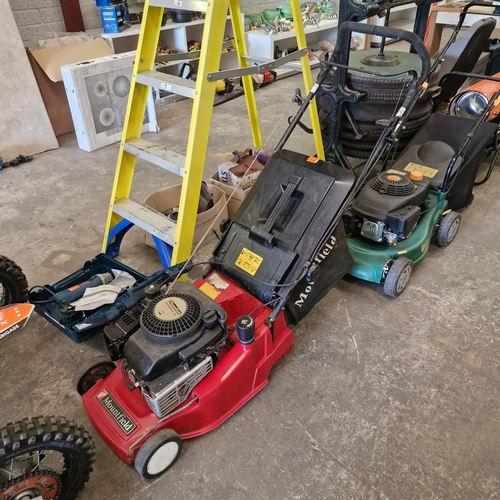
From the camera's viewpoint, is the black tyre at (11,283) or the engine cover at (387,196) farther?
the engine cover at (387,196)

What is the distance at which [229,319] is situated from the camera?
157 centimetres

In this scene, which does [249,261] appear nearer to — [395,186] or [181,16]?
[395,186]

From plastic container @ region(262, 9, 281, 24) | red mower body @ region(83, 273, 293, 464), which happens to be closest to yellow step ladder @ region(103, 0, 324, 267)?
red mower body @ region(83, 273, 293, 464)

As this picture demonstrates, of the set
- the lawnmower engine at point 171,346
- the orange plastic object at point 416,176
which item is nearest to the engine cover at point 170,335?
the lawnmower engine at point 171,346

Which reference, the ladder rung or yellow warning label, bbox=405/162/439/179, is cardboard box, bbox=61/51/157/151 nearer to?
the ladder rung

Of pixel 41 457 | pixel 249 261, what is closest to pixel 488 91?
pixel 249 261

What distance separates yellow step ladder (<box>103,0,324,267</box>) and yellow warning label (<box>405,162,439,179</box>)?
53cm

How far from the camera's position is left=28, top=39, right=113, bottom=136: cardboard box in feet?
10.8

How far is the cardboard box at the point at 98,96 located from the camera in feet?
10.2

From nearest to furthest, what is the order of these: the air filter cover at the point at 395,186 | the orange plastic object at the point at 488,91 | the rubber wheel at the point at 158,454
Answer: the rubber wheel at the point at 158,454 < the air filter cover at the point at 395,186 < the orange plastic object at the point at 488,91

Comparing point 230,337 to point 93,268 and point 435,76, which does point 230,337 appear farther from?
point 435,76

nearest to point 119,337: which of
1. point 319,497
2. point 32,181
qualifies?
point 319,497

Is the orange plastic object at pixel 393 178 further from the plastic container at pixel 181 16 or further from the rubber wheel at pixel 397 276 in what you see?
the plastic container at pixel 181 16

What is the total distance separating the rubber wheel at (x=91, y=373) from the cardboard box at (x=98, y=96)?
2.24 meters
